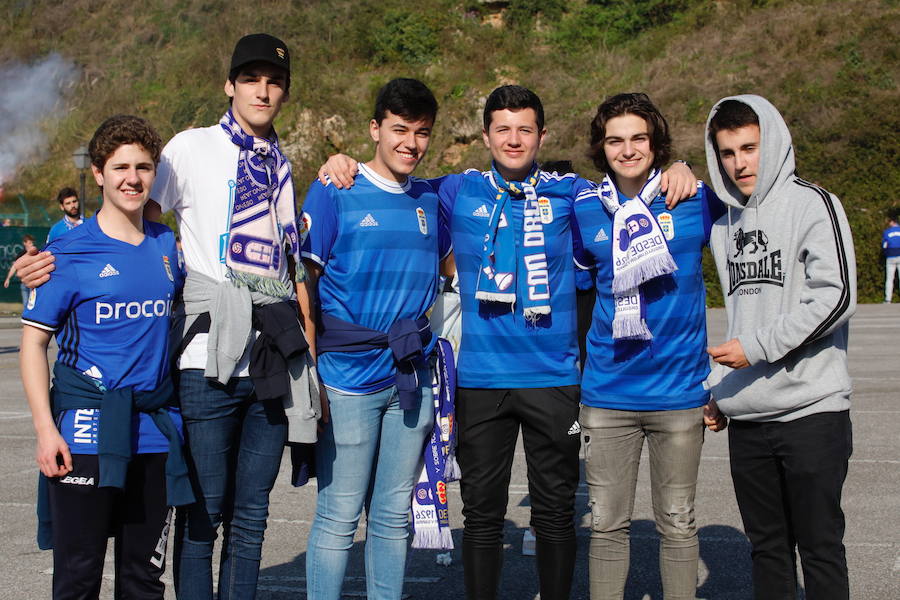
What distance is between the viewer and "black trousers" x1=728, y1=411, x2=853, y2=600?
3.56m

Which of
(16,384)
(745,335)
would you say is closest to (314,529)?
(745,335)

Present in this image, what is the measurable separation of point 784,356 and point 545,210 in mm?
1156

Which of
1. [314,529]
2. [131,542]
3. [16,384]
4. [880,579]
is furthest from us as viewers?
[16,384]

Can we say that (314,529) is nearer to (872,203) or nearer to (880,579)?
(880,579)

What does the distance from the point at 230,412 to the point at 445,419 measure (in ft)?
3.24

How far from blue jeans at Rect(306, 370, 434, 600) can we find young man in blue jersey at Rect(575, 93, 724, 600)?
30.0 inches

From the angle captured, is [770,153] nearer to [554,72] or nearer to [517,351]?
[517,351]

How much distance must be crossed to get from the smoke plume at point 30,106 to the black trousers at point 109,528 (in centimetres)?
4618

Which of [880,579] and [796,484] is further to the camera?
[880,579]

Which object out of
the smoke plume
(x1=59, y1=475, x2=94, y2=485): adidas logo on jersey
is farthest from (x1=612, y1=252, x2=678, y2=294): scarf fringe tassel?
the smoke plume

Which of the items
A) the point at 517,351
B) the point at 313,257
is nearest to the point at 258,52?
the point at 313,257

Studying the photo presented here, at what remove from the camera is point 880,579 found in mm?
4922

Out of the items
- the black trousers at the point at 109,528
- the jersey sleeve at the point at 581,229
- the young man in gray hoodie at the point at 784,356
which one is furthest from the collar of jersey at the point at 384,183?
the black trousers at the point at 109,528

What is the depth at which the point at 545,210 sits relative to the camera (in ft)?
13.7
